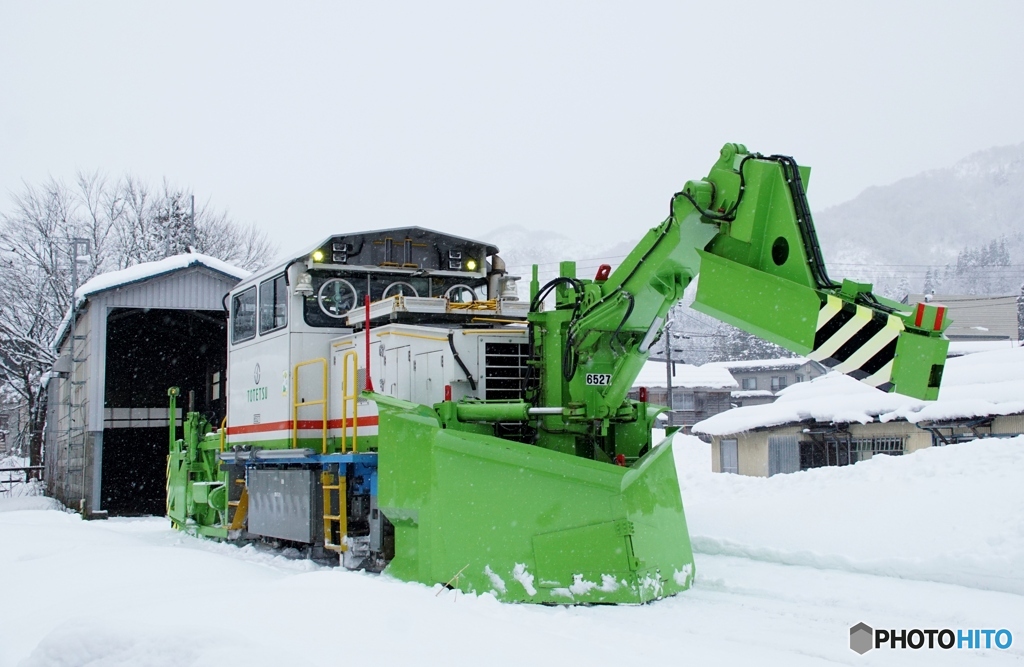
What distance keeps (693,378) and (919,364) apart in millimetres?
48696

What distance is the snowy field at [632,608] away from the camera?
4.92m

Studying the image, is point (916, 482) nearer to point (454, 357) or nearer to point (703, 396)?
point (454, 357)

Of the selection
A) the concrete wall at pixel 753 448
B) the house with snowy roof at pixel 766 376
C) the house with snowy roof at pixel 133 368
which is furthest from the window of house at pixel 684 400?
the house with snowy roof at pixel 133 368

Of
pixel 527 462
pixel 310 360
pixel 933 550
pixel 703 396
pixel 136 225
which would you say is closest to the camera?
pixel 527 462

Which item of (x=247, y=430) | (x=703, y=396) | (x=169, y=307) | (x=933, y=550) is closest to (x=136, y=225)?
(x=169, y=307)

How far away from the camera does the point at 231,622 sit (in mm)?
5340

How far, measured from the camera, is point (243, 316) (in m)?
11.8

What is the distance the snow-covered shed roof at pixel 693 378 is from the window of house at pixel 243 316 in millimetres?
39536

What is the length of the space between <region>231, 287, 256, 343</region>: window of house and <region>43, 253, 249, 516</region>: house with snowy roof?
7.18 m

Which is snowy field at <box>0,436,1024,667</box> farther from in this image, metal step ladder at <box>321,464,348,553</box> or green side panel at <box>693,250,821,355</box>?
green side panel at <box>693,250,821,355</box>

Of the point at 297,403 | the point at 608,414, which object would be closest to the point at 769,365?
the point at 297,403

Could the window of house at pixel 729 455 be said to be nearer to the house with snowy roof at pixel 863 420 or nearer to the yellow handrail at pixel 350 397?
the house with snowy roof at pixel 863 420

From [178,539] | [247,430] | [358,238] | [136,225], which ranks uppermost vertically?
[136,225]

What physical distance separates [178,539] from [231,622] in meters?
A: 9.16
